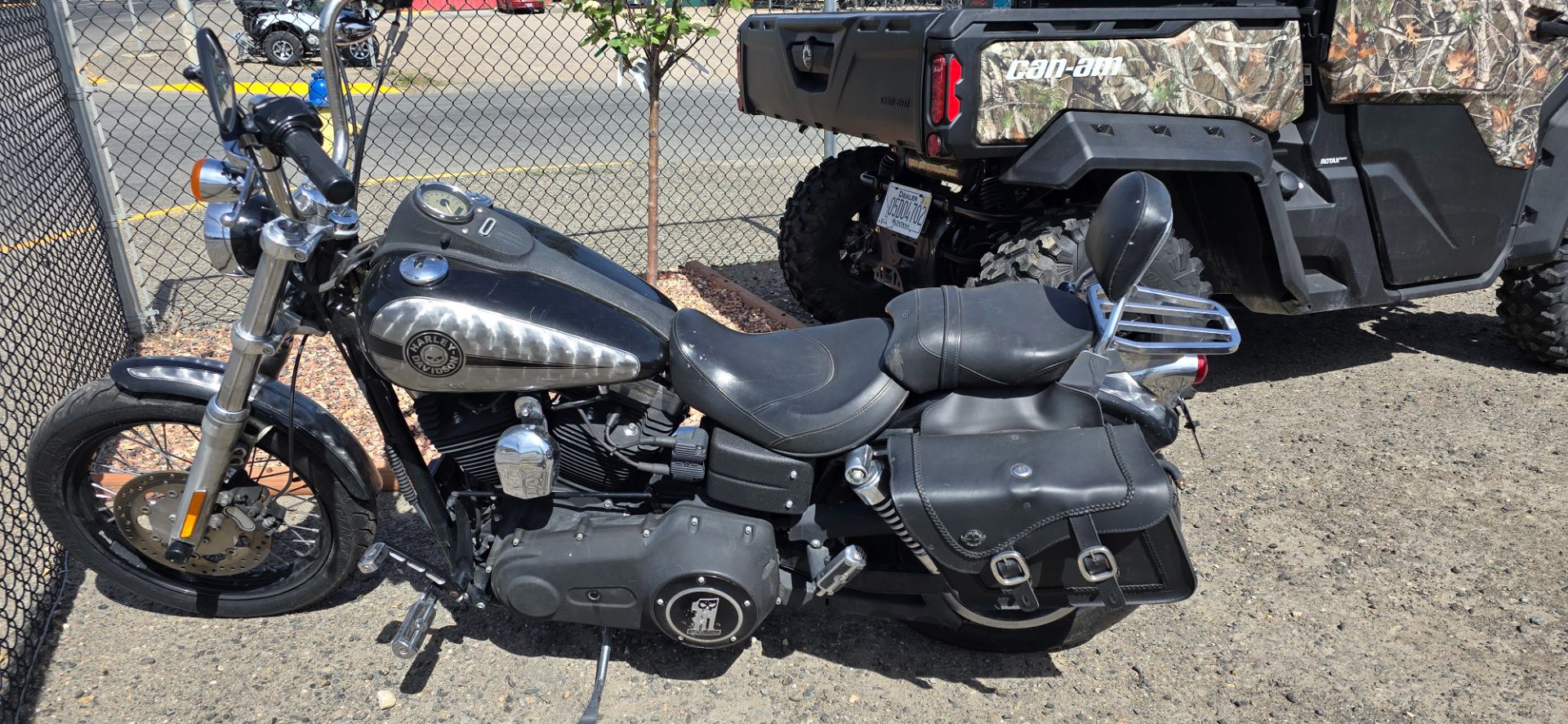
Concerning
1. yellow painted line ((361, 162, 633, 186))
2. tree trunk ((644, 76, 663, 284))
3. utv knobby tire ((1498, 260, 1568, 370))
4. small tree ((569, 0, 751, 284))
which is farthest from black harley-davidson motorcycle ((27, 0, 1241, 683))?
yellow painted line ((361, 162, 633, 186))

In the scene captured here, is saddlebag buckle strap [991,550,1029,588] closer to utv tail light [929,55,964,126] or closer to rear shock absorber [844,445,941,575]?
rear shock absorber [844,445,941,575]

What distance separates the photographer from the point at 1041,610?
2521 millimetres

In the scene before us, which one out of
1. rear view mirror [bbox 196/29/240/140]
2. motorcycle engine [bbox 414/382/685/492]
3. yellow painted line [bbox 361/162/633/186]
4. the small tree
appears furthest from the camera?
yellow painted line [bbox 361/162/633/186]

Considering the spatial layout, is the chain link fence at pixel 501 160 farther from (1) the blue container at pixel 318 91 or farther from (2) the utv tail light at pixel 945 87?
(2) the utv tail light at pixel 945 87

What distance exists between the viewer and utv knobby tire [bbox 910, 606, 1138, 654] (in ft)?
8.55

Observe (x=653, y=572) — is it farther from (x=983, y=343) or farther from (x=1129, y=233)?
(x=1129, y=233)

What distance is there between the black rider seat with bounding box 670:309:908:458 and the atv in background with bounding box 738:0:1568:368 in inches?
52.8

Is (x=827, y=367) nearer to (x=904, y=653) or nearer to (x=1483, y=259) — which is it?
(x=904, y=653)

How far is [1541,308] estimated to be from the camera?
452 cm

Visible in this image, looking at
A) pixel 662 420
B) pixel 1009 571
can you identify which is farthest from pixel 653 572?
pixel 1009 571

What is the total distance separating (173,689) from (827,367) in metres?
1.91

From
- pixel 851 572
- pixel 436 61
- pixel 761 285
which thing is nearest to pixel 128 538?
pixel 851 572

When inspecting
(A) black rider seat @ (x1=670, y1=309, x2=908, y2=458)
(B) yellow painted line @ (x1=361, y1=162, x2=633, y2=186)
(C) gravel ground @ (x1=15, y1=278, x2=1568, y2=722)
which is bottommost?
(B) yellow painted line @ (x1=361, y1=162, x2=633, y2=186)

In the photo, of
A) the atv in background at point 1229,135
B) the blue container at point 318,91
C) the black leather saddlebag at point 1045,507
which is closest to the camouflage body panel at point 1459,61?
the atv in background at point 1229,135
